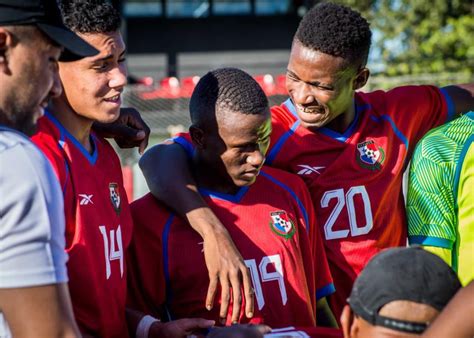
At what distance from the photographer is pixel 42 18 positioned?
231 centimetres

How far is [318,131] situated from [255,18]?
19233 millimetres

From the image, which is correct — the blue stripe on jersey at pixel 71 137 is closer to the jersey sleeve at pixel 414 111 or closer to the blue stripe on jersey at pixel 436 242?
the blue stripe on jersey at pixel 436 242

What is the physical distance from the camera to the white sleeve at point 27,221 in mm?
2078

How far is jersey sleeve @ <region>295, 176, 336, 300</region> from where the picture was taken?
147 inches

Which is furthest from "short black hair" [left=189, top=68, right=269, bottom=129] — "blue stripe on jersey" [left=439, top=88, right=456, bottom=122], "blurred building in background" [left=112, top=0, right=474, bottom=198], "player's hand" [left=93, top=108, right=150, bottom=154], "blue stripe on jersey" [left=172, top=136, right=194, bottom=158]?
"blurred building in background" [left=112, top=0, right=474, bottom=198]

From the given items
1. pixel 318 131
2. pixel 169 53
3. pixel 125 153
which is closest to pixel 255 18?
pixel 169 53

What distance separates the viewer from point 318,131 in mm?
4074

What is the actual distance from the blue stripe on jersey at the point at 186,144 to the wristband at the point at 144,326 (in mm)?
880

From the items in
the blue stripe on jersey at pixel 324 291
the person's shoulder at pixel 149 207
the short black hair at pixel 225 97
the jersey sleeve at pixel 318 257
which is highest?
the short black hair at pixel 225 97

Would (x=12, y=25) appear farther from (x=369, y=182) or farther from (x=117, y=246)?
(x=369, y=182)

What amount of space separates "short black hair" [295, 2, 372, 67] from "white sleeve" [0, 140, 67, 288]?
207cm

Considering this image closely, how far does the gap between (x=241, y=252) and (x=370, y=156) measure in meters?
0.97

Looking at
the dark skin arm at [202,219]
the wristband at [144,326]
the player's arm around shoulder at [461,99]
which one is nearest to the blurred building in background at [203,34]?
the player's arm around shoulder at [461,99]

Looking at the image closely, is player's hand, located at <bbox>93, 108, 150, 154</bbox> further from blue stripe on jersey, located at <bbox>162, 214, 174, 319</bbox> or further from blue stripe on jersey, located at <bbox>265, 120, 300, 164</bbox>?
blue stripe on jersey, located at <bbox>265, 120, 300, 164</bbox>
